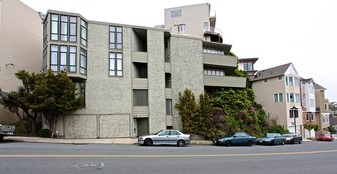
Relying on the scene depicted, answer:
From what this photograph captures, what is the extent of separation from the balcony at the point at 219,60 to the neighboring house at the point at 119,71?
60.6 inches

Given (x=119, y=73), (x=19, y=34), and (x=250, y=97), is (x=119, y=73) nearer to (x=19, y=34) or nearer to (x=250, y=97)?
(x=19, y=34)

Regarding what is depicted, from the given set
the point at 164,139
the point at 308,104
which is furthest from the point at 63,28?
the point at 308,104

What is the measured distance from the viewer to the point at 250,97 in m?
33.4

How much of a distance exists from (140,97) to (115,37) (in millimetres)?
6852

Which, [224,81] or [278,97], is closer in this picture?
[224,81]

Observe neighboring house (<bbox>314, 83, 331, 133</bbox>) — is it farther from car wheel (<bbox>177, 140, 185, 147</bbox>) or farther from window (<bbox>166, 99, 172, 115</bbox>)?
car wheel (<bbox>177, 140, 185, 147</bbox>)

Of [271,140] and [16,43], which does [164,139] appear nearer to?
[271,140]

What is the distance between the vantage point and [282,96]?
39250mm

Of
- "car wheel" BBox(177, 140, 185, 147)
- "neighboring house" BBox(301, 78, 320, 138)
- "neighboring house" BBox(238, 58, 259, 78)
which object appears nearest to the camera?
"car wheel" BBox(177, 140, 185, 147)

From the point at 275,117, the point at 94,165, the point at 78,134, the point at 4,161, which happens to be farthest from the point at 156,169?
the point at 275,117

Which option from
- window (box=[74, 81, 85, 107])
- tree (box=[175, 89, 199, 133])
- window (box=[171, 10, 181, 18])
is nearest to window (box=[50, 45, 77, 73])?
window (box=[74, 81, 85, 107])

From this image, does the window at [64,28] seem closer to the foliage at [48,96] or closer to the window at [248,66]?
the foliage at [48,96]

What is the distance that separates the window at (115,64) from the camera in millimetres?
25234

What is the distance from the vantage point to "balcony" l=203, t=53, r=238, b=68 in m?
30.7
